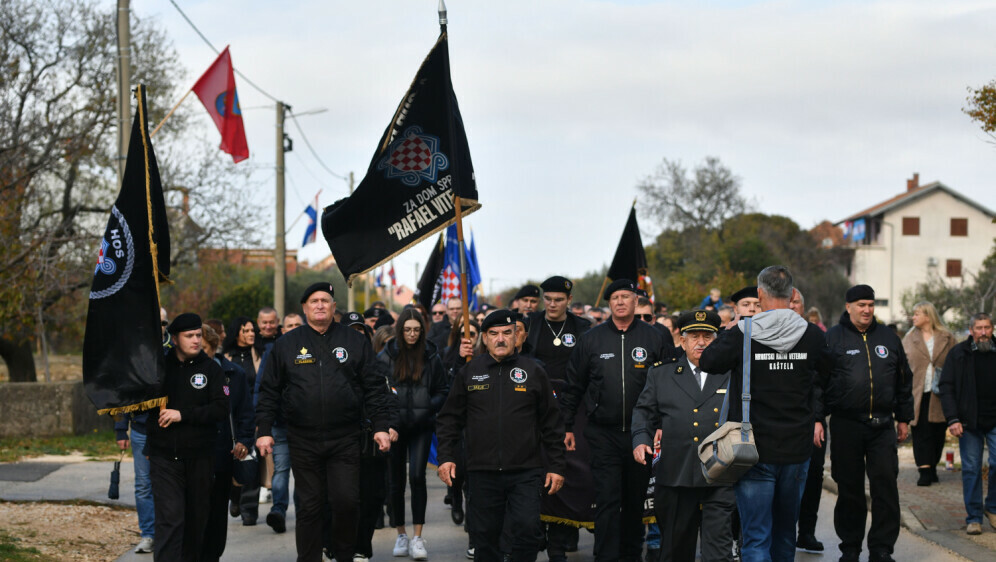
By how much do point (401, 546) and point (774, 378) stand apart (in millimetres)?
3975

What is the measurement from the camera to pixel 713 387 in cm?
700

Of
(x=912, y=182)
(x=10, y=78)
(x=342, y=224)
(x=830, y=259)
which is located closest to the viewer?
(x=342, y=224)

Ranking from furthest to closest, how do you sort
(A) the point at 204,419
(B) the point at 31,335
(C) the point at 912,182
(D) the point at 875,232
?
1. (C) the point at 912,182
2. (D) the point at 875,232
3. (B) the point at 31,335
4. (A) the point at 204,419

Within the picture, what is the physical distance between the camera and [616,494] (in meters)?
8.19

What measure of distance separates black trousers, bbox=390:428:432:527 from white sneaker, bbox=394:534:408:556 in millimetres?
117

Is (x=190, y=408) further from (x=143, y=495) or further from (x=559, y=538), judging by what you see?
(x=559, y=538)

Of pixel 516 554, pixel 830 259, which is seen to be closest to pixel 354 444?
pixel 516 554

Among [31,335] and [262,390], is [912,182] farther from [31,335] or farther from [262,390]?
[262,390]

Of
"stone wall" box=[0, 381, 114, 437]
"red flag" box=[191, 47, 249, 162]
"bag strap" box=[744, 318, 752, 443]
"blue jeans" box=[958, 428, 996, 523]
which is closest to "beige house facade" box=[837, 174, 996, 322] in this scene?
"red flag" box=[191, 47, 249, 162]

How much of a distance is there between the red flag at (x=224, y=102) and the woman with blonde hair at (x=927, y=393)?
11.6 m

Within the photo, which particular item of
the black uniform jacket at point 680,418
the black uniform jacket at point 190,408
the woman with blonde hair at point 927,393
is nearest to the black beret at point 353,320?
the black uniform jacket at point 190,408

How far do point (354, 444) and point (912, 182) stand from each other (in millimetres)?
79960

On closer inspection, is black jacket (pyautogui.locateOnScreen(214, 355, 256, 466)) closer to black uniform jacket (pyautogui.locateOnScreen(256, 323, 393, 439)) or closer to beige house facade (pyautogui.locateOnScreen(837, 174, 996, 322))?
black uniform jacket (pyautogui.locateOnScreen(256, 323, 393, 439))

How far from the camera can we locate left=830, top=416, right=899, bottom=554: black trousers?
8438mm
